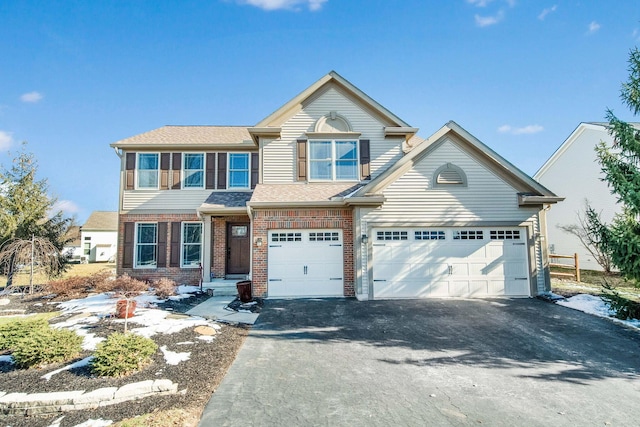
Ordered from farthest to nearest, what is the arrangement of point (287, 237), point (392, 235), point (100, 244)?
point (100, 244)
point (287, 237)
point (392, 235)

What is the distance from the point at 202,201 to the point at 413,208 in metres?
8.73

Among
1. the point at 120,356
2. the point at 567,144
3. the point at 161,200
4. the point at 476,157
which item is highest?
the point at 567,144

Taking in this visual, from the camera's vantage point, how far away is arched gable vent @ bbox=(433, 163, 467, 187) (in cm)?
1098

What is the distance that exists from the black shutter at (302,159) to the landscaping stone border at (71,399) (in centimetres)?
887

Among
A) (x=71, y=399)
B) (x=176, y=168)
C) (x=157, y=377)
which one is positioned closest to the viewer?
(x=71, y=399)

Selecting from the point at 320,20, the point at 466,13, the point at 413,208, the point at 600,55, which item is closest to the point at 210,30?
the point at 320,20

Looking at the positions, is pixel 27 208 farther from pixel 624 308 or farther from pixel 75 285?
pixel 624 308

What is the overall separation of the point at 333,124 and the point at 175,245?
27.3 ft

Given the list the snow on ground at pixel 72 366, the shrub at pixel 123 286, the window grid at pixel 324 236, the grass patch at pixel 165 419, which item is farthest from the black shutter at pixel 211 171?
the grass patch at pixel 165 419

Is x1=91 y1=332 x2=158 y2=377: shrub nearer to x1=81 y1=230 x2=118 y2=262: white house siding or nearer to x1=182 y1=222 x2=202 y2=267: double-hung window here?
x1=182 y1=222 x2=202 y2=267: double-hung window

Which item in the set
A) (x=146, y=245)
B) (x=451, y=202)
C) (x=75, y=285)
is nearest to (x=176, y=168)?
(x=146, y=245)

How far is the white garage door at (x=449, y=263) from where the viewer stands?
34.7ft

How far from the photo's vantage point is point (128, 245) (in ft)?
44.4

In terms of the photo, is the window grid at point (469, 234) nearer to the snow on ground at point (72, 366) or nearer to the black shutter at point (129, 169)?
the snow on ground at point (72, 366)
